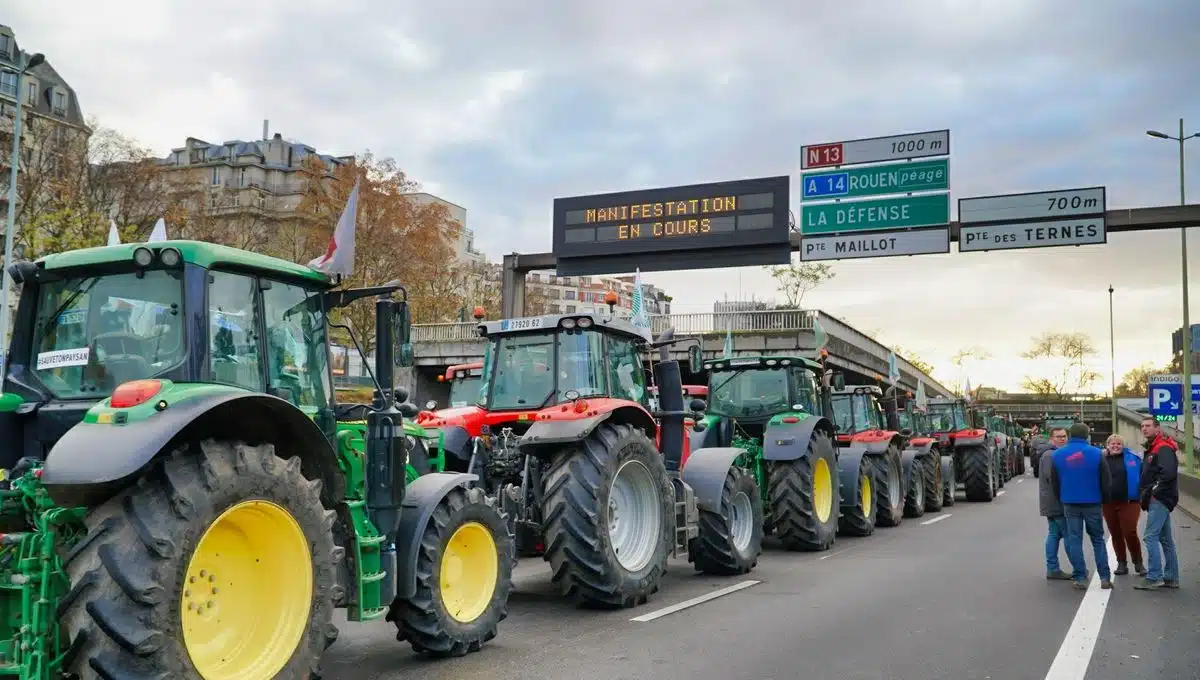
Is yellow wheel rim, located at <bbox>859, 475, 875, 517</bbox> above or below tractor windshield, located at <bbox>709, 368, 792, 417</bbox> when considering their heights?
below

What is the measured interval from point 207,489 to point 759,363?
10852 mm

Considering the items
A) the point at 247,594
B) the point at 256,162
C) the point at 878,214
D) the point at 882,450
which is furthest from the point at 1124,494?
the point at 256,162

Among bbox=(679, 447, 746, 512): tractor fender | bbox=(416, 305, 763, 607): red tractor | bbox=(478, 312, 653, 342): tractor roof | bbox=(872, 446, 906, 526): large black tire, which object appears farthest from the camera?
bbox=(872, 446, 906, 526): large black tire

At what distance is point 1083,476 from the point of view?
33.2ft

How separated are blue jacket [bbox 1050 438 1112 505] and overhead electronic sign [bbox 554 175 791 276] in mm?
8908

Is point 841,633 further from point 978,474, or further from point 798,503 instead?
point 978,474

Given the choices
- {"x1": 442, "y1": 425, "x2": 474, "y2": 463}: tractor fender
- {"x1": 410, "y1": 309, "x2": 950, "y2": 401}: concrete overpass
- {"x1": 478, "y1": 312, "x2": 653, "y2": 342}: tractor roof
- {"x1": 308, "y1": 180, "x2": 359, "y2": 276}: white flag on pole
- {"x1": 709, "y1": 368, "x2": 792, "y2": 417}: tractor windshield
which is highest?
{"x1": 410, "y1": 309, "x2": 950, "y2": 401}: concrete overpass

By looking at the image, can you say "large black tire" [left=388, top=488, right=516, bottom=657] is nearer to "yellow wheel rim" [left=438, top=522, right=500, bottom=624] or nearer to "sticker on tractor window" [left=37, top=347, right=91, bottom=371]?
"yellow wheel rim" [left=438, top=522, right=500, bottom=624]

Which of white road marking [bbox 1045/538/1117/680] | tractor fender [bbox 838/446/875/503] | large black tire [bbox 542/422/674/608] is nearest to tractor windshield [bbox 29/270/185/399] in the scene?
large black tire [bbox 542/422/674/608]

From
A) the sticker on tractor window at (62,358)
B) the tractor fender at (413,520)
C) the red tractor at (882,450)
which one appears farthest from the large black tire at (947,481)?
the sticker on tractor window at (62,358)

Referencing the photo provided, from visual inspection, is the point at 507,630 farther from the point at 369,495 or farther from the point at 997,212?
the point at 997,212

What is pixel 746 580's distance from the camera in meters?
10.4

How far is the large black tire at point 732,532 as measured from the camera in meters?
10.4

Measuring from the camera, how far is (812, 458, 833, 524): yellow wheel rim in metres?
13.7
